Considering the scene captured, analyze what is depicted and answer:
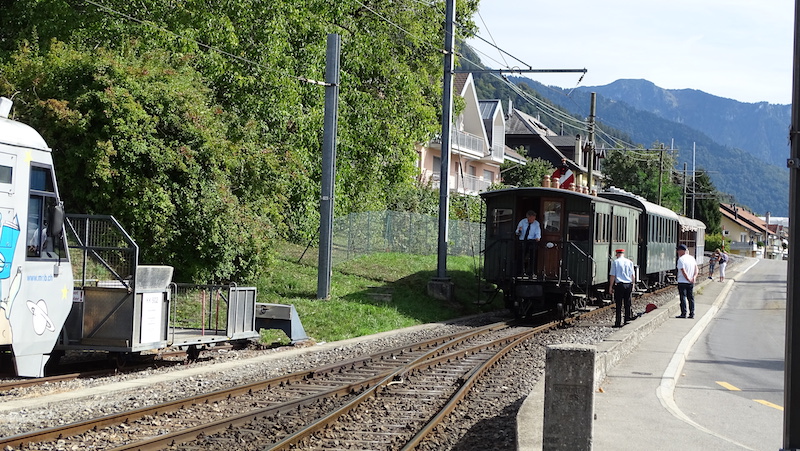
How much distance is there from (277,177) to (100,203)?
476cm

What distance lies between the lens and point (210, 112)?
19516mm

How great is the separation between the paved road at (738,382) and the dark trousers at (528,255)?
4.38 meters

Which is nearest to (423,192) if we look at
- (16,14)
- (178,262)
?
(16,14)

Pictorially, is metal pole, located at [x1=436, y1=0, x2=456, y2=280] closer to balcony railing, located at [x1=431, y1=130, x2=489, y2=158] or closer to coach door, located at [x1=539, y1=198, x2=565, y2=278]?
coach door, located at [x1=539, y1=198, x2=565, y2=278]

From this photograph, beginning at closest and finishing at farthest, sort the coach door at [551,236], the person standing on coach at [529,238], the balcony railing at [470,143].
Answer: the person standing on coach at [529,238]
the coach door at [551,236]
the balcony railing at [470,143]

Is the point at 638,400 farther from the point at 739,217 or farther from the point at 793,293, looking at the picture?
the point at 739,217

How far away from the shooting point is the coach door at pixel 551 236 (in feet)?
74.6

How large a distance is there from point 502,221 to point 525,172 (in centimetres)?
4410

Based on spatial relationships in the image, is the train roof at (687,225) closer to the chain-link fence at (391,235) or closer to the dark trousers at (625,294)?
the chain-link fence at (391,235)

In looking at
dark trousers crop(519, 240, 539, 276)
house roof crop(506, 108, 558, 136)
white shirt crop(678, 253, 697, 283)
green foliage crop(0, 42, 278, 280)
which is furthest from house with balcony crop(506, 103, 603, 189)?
green foliage crop(0, 42, 278, 280)

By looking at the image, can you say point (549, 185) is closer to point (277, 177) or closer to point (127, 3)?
point (277, 177)

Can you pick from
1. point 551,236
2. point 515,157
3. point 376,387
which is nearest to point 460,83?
point 515,157

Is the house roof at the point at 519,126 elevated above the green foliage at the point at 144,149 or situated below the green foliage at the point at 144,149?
above

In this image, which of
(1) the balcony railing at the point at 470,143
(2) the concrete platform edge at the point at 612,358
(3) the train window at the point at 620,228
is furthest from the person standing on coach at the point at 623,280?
(1) the balcony railing at the point at 470,143
